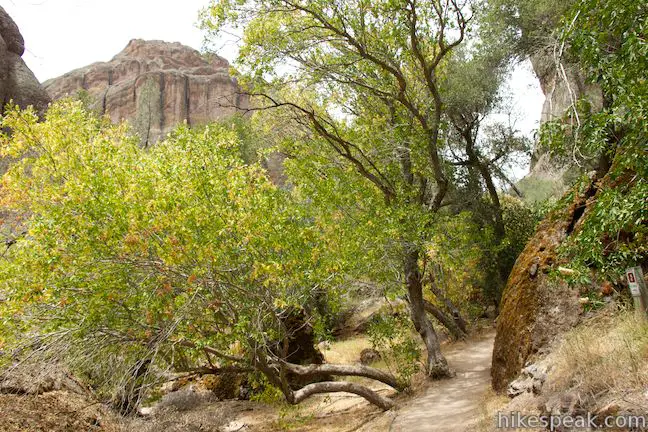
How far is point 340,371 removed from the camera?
11852mm

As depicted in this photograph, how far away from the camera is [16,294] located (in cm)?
Answer: 881

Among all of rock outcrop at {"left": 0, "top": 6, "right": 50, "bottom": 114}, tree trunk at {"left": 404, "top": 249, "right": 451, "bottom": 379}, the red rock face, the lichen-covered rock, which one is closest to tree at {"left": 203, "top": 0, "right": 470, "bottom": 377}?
tree trunk at {"left": 404, "top": 249, "right": 451, "bottom": 379}

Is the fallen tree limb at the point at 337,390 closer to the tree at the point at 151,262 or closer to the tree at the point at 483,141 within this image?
the tree at the point at 151,262

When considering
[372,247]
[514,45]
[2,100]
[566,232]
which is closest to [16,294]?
[372,247]

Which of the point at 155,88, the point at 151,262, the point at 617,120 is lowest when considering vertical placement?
the point at 151,262

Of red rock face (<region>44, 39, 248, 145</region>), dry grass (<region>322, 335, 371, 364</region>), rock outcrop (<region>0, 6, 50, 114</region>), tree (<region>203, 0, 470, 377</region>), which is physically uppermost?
red rock face (<region>44, 39, 248, 145</region>)

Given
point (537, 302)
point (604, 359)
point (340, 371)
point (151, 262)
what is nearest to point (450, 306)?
point (340, 371)

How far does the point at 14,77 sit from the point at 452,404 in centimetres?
3972

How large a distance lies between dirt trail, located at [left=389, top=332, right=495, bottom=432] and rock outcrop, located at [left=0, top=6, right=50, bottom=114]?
34.3 metres

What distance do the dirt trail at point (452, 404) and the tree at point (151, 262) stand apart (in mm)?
2888

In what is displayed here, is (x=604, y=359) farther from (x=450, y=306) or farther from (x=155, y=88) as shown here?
(x=155, y=88)

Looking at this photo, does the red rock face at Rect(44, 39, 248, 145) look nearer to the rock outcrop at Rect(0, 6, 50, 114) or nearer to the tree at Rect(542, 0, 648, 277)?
the rock outcrop at Rect(0, 6, 50, 114)

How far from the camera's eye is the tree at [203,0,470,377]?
11.7 m

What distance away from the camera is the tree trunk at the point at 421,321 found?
13.6 metres
